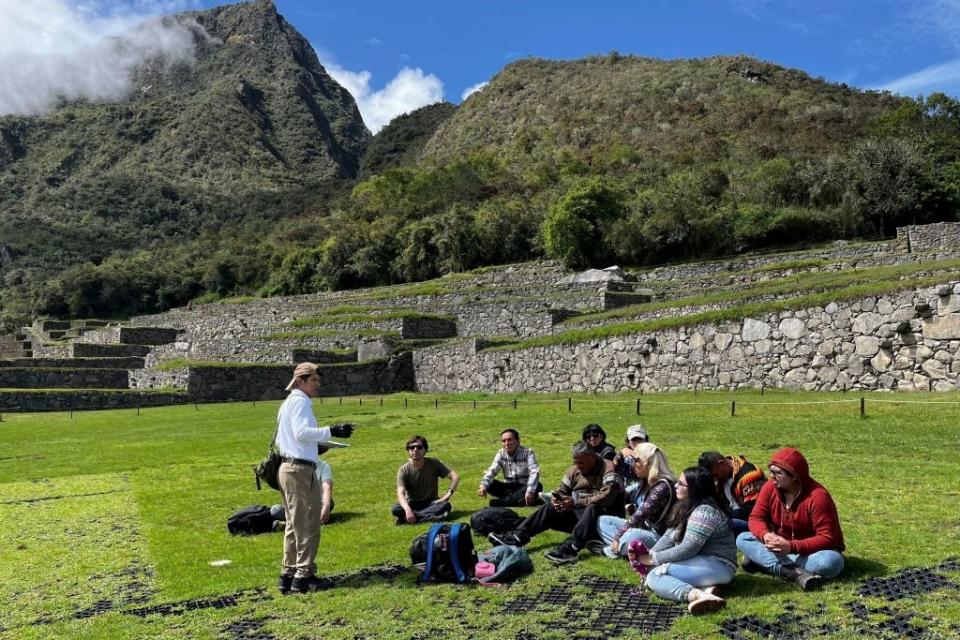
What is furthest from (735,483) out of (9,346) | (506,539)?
(9,346)

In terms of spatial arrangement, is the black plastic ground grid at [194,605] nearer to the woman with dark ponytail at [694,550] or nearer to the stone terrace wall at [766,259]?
the woman with dark ponytail at [694,550]

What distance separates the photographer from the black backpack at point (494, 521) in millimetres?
8188

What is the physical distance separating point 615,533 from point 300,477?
305 centimetres

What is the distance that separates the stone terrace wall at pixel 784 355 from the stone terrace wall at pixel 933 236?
12.2 metres

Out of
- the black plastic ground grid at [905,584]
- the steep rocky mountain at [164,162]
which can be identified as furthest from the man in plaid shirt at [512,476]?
the steep rocky mountain at [164,162]

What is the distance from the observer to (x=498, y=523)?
8.20 m

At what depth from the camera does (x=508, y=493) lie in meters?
9.48

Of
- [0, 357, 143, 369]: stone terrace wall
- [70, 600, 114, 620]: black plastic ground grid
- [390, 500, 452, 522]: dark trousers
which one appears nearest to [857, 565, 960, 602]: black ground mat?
[390, 500, 452, 522]: dark trousers

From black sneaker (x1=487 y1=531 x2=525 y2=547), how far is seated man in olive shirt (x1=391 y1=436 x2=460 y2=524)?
4.49ft

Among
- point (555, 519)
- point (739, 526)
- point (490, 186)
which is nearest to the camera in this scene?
point (739, 526)

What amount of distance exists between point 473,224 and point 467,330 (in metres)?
20.4

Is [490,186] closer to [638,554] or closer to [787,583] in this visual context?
[638,554]

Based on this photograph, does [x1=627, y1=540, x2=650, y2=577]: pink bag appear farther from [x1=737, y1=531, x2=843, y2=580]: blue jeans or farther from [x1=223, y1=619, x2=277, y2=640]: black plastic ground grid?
[x1=223, y1=619, x2=277, y2=640]: black plastic ground grid

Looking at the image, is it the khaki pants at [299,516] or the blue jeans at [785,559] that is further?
the khaki pants at [299,516]
